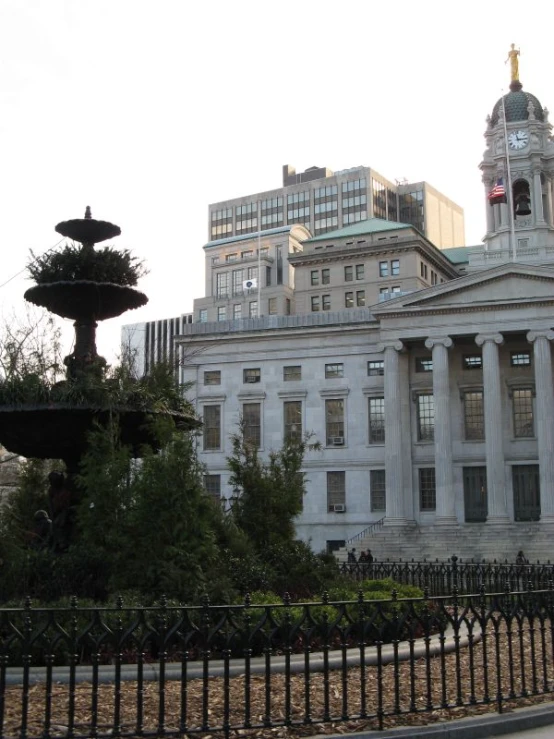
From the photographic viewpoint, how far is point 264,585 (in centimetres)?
1620

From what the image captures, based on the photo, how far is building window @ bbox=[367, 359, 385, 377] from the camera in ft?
188

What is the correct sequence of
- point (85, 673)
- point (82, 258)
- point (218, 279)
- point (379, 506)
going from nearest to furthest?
point (85, 673), point (82, 258), point (379, 506), point (218, 279)

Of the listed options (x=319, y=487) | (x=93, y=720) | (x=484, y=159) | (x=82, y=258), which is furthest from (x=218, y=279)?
(x=93, y=720)

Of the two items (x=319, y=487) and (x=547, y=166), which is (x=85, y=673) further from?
(x=547, y=166)

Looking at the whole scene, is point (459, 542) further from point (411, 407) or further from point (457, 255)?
point (457, 255)

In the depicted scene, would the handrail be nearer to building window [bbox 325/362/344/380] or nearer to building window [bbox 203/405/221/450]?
building window [bbox 325/362/344/380]

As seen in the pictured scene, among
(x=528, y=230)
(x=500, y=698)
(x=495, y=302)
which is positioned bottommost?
(x=500, y=698)

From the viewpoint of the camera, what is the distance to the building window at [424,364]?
56141 millimetres

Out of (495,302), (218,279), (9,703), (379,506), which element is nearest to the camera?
(9,703)

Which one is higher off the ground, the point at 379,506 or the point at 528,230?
the point at 528,230

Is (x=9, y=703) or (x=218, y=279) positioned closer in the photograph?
(x=9, y=703)

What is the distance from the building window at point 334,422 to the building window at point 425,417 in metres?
5.04

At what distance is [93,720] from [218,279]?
11890cm

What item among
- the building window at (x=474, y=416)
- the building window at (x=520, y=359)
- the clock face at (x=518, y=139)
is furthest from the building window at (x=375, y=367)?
the clock face at (x=518, y=139)
